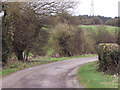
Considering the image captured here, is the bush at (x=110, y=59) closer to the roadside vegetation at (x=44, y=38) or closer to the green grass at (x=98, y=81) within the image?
the roadside vegetation at (x=44, y=38)

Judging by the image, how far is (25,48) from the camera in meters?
22.3

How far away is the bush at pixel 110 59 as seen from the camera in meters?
13.2

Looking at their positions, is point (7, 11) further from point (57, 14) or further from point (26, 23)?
point (57, 14)

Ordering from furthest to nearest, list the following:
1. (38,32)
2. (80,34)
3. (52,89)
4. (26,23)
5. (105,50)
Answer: (80,34)
(38,32)
(26,23)
(105,50)
(52,89)

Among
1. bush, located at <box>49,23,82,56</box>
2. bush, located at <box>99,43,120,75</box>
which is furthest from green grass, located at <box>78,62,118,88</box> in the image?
bush, located at <box>49,23,82,56</box>

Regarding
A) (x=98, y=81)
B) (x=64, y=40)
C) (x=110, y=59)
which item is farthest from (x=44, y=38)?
(x=98, y=81)

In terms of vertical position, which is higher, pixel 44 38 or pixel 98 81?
pixel 44 38

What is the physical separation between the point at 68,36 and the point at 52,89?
71.9 ft

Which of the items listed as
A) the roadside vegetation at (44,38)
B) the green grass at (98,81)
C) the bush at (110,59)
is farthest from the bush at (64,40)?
the green grass at (98,81)

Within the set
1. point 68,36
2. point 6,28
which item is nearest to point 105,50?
point 6,28

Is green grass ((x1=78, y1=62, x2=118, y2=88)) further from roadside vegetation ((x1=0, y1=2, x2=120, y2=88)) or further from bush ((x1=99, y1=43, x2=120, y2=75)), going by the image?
bush ((x1=99, y1=43, x2=120, y2=75))

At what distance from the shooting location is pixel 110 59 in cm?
1348

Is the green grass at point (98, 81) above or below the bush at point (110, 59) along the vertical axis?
below

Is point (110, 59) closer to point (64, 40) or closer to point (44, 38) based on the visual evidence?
point (44, 38)
